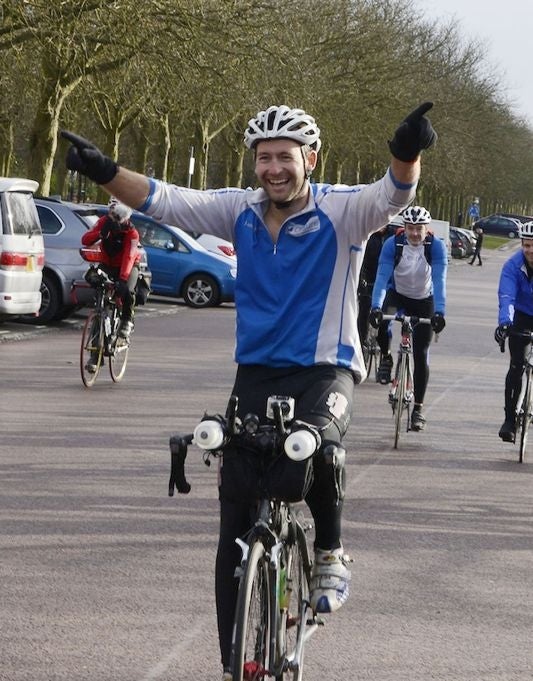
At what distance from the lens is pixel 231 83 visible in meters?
28.8

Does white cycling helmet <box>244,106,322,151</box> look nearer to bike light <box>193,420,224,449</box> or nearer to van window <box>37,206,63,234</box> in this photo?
bike light <box>193,420,224,449</box>

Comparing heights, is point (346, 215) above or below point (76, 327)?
above

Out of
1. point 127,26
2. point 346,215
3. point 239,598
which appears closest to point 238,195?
point 346,215

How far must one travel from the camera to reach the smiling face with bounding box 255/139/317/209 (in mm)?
4547

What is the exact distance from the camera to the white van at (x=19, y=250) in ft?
58.9

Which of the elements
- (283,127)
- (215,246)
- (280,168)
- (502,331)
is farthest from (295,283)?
(215,246)

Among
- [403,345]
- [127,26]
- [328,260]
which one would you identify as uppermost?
[127,26]

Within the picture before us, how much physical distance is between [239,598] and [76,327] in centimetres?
1780


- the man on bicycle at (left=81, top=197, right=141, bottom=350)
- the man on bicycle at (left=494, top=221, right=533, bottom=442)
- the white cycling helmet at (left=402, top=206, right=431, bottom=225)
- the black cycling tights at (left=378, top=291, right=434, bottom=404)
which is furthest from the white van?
the man on bicycle at (left=494, top=221, right=533, bottom=442)

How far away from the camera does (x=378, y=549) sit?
747 cm

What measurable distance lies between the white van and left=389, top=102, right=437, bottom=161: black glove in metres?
14.1

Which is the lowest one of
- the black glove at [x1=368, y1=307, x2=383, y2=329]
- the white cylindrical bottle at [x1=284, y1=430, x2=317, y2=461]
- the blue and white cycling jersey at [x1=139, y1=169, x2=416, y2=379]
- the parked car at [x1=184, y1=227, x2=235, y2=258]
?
the parked car at [x1=184, y1=227, x2=235, y2=258]

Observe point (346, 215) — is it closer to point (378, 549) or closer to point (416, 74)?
point (378, 549)

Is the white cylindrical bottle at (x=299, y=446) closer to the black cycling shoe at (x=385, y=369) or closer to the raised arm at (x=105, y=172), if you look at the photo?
the raised arm at (x=105, y=172)
